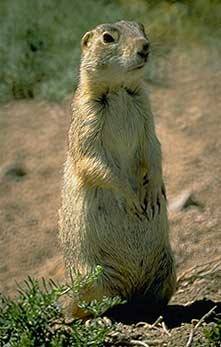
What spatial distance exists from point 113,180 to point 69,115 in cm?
382

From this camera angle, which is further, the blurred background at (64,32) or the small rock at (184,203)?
the blurred background at (64,32)

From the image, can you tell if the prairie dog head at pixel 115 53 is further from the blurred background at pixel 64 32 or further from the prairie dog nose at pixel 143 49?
the blurred background at pixel 64 32

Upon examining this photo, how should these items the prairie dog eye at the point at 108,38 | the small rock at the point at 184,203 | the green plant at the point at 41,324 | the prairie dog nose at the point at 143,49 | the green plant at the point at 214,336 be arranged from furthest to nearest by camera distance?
the small rock at the point at 184,203, the prairie dog eye at the point at 108,38, the prairie dog nose at the point at 143,49, the green plant at the point at 214,336, the green plant at the point at 41,324

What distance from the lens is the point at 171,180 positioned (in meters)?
9.34

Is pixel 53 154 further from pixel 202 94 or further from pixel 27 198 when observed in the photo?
pixel 202 94

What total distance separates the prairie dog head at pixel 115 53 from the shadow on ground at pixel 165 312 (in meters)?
1.43

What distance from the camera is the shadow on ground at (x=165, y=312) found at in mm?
6797

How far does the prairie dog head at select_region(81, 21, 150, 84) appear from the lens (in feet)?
21.3

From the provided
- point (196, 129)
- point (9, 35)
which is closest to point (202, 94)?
point (196, 129)

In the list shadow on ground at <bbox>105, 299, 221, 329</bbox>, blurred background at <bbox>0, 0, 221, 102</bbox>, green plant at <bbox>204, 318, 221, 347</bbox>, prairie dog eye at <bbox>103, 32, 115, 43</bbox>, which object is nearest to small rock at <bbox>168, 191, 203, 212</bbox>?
shadow on ground at <bbox>105, 299, 221, 329</bbox>

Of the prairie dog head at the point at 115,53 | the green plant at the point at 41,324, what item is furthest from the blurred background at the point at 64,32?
the green plant at the point at 41,324

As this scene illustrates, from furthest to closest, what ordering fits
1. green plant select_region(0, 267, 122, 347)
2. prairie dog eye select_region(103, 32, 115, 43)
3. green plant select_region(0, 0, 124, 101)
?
green plant select_region(0, 0, 124, 101) < prairie dog eye select_region(103, 32, 115, 43) < green plant select_region(0, 267, 122, 347)

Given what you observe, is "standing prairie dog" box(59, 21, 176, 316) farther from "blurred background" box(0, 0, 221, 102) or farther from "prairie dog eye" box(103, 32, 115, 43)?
"blurred background" box(0, 0, 221, 102)

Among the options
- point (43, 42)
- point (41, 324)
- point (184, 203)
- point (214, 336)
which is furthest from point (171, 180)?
point (41, 324)
